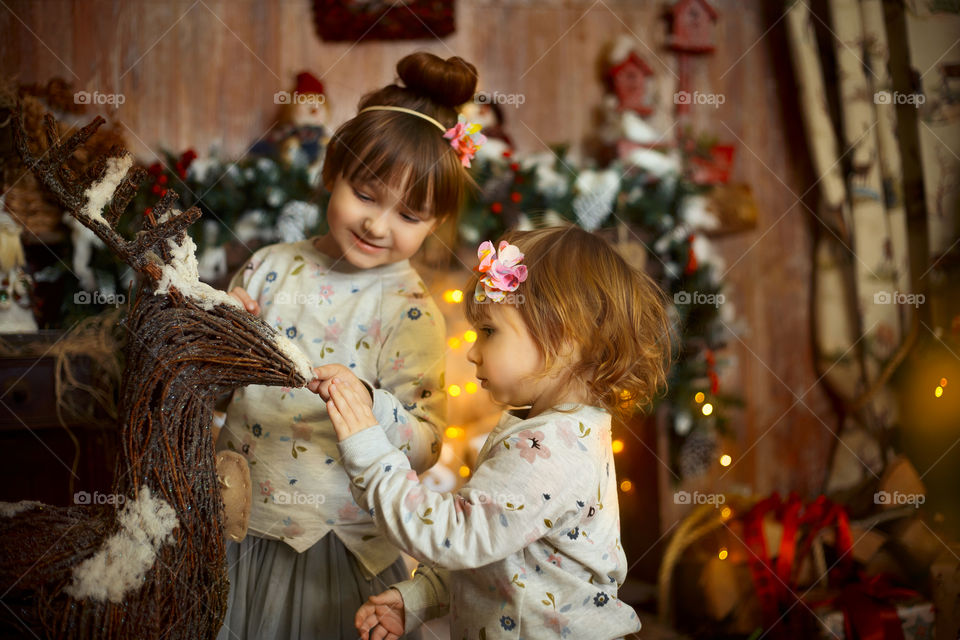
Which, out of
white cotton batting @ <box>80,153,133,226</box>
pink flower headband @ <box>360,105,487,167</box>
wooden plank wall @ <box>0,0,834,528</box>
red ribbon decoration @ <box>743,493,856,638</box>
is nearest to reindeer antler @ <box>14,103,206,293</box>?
white cotton batting @ <box>80,153,133,226</box>

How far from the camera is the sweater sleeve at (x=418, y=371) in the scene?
114 cm

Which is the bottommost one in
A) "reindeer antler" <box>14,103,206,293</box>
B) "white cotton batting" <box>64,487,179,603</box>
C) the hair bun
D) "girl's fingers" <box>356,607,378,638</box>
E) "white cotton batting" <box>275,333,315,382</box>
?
"girl's fingers" <box>356,607,378,638</box>

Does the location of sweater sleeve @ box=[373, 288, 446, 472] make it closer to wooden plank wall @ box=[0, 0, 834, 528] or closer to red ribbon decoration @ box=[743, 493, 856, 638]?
red ribbon decoration @ box=[743, 493, 856, 638]

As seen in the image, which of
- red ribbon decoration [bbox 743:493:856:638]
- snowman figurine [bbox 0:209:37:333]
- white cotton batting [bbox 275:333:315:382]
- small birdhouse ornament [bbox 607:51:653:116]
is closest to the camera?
white cotton batting [bbox 275:333:315:382]

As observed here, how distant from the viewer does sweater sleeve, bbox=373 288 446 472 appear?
45.0 inches

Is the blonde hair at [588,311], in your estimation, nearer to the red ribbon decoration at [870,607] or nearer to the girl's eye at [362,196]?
the girl's eye at [362,196]

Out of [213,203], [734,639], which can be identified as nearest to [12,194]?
[213,203]

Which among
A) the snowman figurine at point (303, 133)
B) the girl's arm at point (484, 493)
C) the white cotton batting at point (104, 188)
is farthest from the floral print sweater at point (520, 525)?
the snowman figurine at point (303, 133)

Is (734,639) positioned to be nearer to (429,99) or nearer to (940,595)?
(940,595)

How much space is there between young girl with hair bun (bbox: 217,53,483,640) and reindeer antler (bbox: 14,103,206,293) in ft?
0.97

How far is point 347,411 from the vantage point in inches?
37.8

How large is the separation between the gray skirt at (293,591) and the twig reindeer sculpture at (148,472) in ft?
0.81

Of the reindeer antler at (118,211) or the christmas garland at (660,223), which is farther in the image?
the christmas garland at (660,223)

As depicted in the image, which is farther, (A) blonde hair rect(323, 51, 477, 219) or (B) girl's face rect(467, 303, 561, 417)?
(A) blonde hair rect(323, 51, 477, 219)
